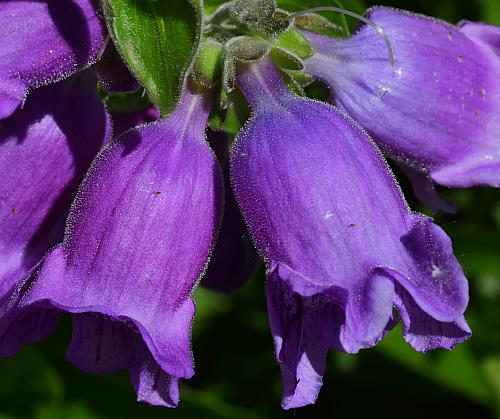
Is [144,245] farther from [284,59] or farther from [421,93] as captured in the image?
[421,93]

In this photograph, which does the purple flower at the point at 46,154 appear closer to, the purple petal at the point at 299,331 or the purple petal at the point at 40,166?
the purple petal at the point at 40,166

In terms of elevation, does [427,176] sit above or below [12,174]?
below

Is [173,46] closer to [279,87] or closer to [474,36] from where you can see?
[279,87]

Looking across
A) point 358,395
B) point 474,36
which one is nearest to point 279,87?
point 474,36

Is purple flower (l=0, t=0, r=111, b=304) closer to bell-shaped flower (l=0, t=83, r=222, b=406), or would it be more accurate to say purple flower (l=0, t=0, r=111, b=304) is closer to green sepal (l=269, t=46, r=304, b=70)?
bell-shaped flower (l=0, t=83, r=222, b=406)

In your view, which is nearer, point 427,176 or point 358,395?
point 427,176

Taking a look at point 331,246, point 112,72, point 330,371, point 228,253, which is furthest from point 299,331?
point 330,371
